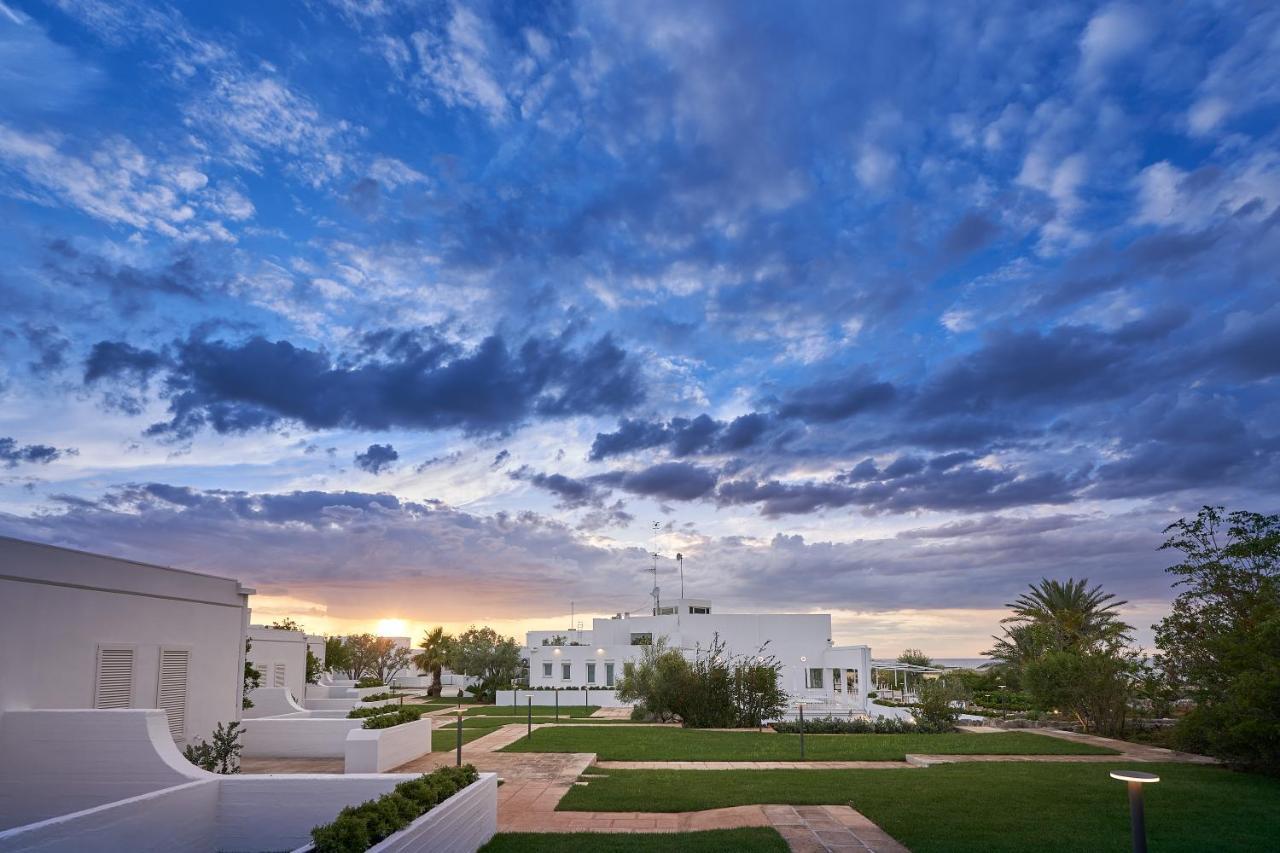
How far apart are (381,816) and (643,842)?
3.20 meters

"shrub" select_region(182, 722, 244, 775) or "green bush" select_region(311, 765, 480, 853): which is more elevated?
"green bush" select_region(311, 765, 480, 853)

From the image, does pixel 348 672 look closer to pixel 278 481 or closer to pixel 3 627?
pixel 278 481

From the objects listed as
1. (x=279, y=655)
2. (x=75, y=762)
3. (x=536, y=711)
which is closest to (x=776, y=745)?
(x=75, y=762)

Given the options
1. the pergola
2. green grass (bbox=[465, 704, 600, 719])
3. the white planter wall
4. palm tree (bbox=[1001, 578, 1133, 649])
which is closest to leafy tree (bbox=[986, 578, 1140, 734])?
palm tree (bbox=[1001, 578, 1133, 649])

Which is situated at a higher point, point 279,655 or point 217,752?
point 279,655

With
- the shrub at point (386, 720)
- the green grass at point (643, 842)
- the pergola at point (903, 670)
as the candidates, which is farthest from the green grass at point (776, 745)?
the pergola at point (903, 670)

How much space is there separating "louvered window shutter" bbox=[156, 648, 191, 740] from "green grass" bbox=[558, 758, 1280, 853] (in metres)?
5.82

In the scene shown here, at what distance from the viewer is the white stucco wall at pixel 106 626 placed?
901 centimetres

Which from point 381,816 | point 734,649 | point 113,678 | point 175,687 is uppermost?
point 113,678

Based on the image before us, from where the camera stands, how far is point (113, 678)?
1055cm

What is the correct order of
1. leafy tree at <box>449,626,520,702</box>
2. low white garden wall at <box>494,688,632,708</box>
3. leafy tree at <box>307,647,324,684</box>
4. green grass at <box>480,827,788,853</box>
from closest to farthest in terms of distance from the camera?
green grass at <box>480,827,788,853</box>
leafy tree at <box>307,647,324,684</box>
low white garden wall at <box>494,688,632,708</box>
leafy tree at <box>449,626,520,702</box>

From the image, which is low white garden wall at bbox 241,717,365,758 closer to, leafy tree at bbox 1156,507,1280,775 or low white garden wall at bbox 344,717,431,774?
low white garden wall at bbox 344,717,431,774

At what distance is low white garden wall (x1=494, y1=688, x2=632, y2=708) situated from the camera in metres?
37.0

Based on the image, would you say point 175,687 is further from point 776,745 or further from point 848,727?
point 848,727
